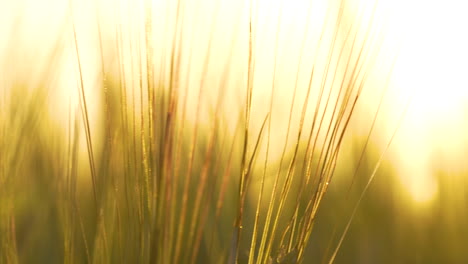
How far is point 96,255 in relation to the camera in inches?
35.4

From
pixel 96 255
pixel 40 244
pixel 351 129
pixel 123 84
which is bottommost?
pixel 40 244

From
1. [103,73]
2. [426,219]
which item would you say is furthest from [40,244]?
[426,219]

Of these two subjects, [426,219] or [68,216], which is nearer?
[68,216]

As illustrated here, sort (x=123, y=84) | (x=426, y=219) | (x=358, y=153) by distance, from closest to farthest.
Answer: (x=123, y=84)
(x=358, y=153)
(x=426, y=219)

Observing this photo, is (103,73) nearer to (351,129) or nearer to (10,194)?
(10,194)

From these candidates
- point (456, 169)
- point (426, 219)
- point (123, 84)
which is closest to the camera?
point (123, 84)

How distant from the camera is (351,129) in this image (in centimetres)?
158

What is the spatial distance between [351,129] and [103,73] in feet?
2.75

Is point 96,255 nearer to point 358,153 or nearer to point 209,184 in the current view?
point 209,184

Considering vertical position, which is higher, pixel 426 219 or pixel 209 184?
pixel 209 184

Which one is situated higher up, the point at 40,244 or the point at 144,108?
the point at 144,108

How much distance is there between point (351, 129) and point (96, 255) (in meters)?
0.83

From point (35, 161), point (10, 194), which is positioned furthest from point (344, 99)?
point (35, 161)

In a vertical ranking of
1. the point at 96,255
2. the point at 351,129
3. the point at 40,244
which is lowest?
the point at 40,244
